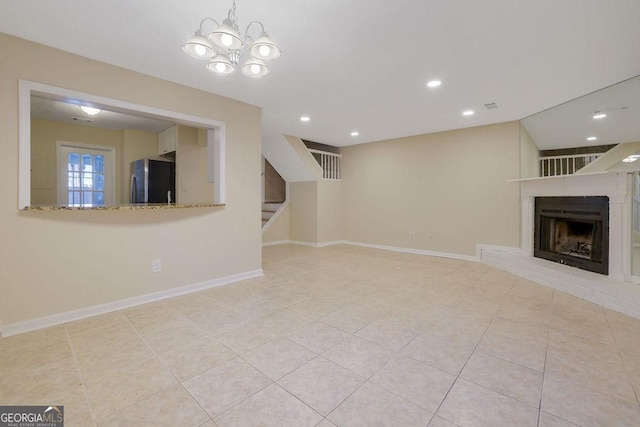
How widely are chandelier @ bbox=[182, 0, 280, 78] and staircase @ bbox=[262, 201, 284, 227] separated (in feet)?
17.1

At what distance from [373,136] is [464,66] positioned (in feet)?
10.2

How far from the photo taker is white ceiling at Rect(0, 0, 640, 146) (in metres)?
1.96

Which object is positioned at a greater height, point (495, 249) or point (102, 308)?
point (495, 249)

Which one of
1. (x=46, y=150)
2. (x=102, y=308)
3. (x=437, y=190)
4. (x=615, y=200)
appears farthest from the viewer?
(x=437, y=190)

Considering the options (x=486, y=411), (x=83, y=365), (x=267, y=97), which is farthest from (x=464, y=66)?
(x=83, y=365)

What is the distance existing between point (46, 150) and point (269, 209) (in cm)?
447

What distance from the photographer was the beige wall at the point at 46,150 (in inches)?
182

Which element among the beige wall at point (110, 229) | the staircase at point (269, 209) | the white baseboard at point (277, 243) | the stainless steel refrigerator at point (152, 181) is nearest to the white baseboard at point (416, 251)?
the white baseboard at point (277, 243)

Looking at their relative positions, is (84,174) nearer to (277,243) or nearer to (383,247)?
(277,243)

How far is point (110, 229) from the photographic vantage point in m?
2.77

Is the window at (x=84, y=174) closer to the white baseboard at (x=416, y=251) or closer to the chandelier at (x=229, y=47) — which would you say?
the chandelier at (x=229, y=47)

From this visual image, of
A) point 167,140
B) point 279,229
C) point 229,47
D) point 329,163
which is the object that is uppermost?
point 167,140

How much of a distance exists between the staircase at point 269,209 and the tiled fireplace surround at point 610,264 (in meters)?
5.28

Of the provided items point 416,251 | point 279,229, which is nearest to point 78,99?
point 279,229
